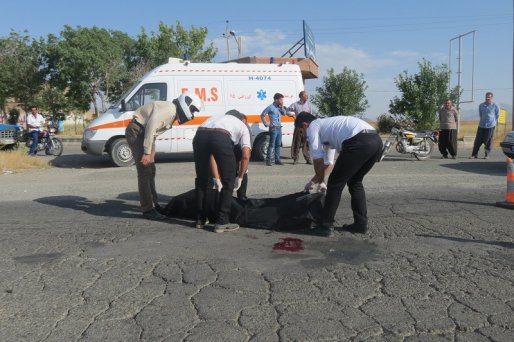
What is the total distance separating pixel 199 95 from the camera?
1251 centimetres

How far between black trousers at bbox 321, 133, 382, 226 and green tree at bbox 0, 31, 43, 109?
33.5 meters

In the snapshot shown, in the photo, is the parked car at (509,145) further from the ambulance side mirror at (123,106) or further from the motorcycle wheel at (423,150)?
the ambulance side mirror at (123,106)

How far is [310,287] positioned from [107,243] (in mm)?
2536

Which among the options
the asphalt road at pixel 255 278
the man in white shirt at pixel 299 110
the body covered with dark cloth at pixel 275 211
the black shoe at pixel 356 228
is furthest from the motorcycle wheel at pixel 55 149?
the black shoe at pixel 356 228

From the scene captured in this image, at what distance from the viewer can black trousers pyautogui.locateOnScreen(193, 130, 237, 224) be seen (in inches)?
218

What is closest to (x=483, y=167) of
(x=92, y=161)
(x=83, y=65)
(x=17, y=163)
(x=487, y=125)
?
(x=487, y=125)

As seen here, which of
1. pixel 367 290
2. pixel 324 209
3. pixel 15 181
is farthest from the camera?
pixel 15 181

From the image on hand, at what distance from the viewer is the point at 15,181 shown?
402 inches

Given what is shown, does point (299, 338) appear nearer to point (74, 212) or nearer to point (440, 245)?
point (440, 245)

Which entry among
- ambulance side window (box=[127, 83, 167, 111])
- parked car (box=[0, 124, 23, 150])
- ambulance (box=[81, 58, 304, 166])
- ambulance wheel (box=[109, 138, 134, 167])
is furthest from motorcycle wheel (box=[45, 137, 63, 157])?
ambulance side window (box=[127, 83, 167, 111])

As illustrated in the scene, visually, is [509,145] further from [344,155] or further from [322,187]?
[344,155]

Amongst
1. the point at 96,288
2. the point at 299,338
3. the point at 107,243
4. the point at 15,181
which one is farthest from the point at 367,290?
the point at 15,181

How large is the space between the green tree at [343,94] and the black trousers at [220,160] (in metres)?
25.2

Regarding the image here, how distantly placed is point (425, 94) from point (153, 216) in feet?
65.1
